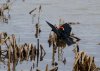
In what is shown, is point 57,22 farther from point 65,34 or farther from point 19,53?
point 19,53

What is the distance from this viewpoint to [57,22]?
16312 millimetres

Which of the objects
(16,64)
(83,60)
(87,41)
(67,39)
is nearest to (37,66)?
(16,64)

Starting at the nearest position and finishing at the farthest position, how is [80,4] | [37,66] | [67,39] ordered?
[37,66], [67,39], [80,4]

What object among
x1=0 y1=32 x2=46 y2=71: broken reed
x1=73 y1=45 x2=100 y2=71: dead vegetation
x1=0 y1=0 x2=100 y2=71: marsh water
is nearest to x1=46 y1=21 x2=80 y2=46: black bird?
x1=0 y1=0 x2=100 y2=71: marsh water

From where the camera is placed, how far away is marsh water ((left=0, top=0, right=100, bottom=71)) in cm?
1077

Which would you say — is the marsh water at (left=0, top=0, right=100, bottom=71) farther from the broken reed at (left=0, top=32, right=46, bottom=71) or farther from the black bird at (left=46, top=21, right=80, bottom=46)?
the black bird at (left=46, top=21, right=80, bottom=46)

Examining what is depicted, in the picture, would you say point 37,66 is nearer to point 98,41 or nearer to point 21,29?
point 98,41

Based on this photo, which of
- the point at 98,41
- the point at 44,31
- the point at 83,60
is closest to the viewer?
the point at 83,60

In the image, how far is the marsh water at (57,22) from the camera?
10.8m

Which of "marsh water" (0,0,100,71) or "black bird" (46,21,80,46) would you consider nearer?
"marsh water" (0,0,100,71)

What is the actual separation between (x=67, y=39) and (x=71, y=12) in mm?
7057

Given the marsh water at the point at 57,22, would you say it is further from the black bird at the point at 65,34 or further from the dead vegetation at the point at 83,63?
the dead vegetation at the point at 83,63

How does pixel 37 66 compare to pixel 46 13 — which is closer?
pixel 37 66

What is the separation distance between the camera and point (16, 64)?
962 cm
